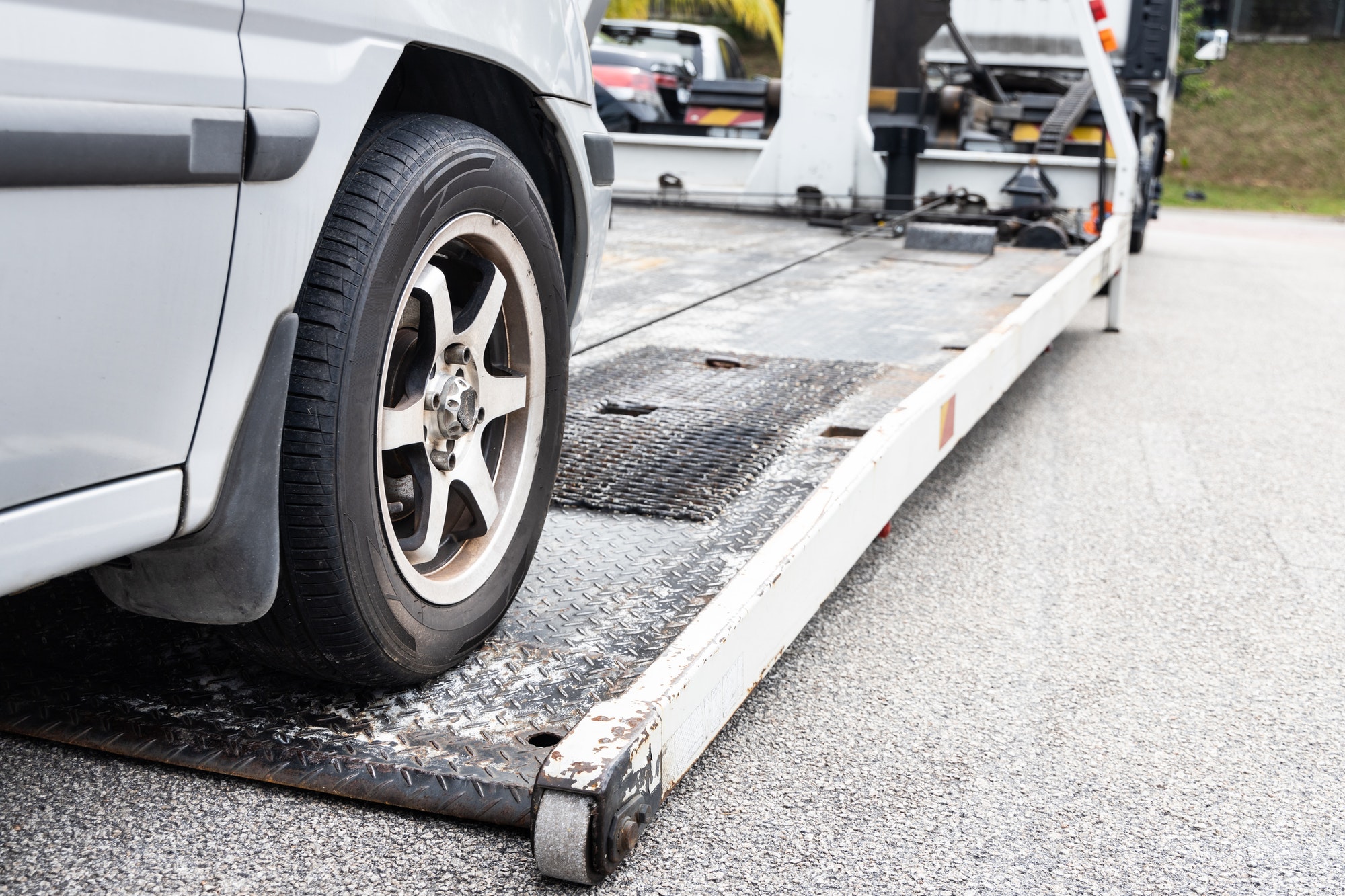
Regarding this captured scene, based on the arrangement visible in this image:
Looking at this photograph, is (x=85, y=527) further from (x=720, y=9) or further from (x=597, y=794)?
(x=720, y=9)

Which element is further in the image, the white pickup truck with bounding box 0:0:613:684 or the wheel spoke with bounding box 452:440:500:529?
the wheel spoke with bounding box 452:440:500:529

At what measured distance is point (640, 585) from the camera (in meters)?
2.48

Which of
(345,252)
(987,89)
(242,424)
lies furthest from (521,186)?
(987,89)

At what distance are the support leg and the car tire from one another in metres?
5.60

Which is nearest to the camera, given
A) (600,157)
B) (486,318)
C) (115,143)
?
(115,143)

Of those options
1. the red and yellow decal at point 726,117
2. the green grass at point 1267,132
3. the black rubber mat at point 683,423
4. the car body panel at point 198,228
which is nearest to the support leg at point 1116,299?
the red and yellow decal at point 726,117

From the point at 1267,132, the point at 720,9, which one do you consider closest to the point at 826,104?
the point at 720,9

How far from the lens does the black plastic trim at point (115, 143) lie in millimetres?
1258

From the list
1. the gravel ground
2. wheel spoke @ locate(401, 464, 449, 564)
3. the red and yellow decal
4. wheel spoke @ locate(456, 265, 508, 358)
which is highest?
the red and yellow decal

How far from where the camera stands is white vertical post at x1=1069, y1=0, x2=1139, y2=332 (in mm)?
6586

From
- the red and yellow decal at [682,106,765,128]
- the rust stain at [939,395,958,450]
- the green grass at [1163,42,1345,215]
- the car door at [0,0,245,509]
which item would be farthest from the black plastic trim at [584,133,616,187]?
the green grass at [1163,42,1345,215]

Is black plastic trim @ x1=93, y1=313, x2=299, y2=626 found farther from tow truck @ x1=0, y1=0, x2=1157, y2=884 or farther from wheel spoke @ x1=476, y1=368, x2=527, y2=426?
wheel spoke @ x1=476, y1=368, x2=527, y2=426

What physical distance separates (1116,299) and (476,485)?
19.5 feet

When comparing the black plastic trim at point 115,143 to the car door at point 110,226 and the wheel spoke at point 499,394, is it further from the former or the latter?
the wheel spoke at point 499,394
